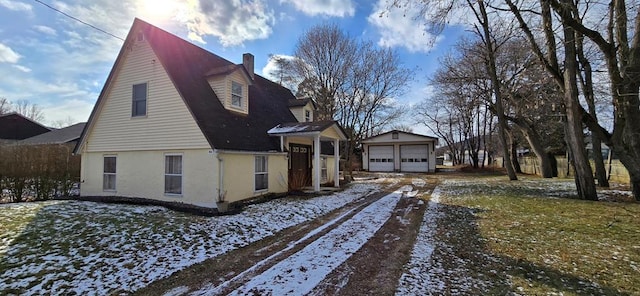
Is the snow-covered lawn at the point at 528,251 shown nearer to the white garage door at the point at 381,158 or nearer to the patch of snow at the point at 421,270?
the patch of snow at the point at 421,270

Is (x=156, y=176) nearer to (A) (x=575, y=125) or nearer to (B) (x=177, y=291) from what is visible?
(B) (x=177, y=291)

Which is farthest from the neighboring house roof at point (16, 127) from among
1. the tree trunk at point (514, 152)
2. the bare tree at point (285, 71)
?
the tree trunk at point (514, 152)

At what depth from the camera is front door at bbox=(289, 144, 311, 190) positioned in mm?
14511

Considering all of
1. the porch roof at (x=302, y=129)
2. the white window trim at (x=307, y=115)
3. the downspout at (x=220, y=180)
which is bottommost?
the downspout at (x=220, y=180)

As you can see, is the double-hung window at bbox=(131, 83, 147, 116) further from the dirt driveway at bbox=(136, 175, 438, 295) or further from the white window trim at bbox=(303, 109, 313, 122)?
the white window trim at bbox=(303, 109, 313, 122)

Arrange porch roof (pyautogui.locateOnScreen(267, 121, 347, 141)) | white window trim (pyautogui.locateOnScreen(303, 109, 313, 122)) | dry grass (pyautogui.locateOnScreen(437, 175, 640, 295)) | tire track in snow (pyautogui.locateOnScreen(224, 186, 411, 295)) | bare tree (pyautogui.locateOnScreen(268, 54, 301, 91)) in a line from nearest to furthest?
1. tire track in snow (pyautogui.locateOnScreen(224, 186, 411, 295))
2. dry grass (pyautogui.locateOnScreen(437, 175, 640, 295))
3. porch roof (pyautogui.locateOnScreen(267, 121, 347, 141))
4. white window trim (pyautogui.locateOnScreen(303, 109, 313, 122))
5. bare tree (pyautogui.locateOnScreen(268, 54, 301, 91))

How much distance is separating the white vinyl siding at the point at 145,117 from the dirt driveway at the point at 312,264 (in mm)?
5259

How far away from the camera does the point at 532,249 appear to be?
5.84 meters

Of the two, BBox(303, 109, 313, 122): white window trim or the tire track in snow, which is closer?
the tire track in snow

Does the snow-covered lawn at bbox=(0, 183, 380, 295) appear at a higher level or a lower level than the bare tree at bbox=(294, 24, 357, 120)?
lower

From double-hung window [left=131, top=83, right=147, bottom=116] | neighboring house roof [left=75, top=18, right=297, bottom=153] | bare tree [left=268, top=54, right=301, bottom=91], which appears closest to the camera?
neighboring house roof [left=75, top=18, right=297, bottom=153]

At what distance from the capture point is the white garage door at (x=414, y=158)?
32.5 metres

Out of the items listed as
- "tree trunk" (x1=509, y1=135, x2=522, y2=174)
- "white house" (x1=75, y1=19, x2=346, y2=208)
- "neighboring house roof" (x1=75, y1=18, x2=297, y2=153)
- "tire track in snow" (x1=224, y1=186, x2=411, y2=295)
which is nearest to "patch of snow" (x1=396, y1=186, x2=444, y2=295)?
"tire track in snow" (x1=224, y1=186, x2=411, y2=295)

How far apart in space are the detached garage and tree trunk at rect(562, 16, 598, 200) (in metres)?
20.4
